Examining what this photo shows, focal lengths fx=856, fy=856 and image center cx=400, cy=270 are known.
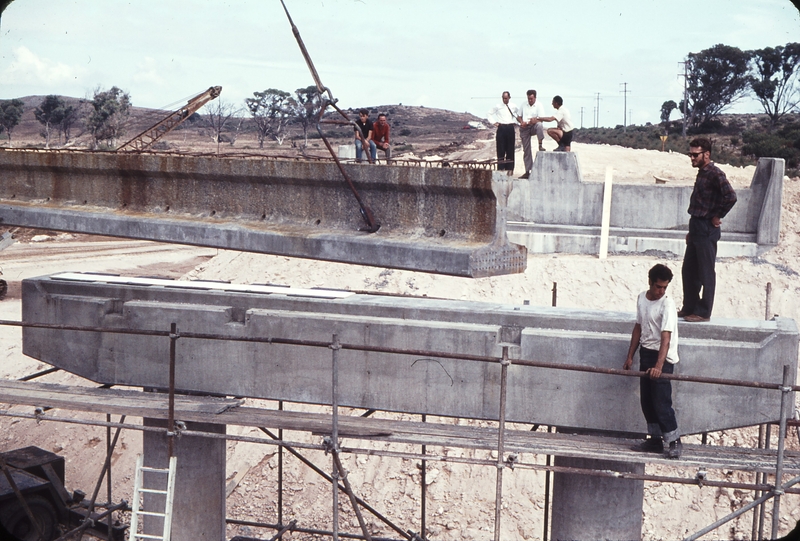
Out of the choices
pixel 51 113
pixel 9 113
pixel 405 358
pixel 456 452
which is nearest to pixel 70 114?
pixel 51 113

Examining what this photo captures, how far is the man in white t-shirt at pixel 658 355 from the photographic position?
22.5ft

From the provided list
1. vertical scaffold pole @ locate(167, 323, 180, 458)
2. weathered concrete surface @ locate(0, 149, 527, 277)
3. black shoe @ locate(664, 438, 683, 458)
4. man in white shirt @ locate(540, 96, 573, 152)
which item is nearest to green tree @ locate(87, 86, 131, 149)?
man in white shirt @ locate(540, 96, 573, 152)

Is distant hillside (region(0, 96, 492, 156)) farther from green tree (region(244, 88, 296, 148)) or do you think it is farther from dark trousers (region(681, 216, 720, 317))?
dark trousers (region(681, 216, 720, 317))

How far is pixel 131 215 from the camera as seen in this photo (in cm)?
963

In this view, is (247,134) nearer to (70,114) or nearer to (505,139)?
(70,114)

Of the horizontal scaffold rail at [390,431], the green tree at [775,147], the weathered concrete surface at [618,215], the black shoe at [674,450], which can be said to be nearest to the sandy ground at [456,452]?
the weathered concrete surface at [618,215]

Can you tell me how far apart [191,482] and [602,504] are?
14.6 feet

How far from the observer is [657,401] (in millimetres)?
7004

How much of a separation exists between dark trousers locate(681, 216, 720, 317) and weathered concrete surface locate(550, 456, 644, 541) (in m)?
1.60

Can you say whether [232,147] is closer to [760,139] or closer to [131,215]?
[760,139]

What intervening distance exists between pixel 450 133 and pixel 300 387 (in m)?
78.7

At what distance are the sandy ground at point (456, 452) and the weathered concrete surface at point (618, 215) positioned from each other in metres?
0.37

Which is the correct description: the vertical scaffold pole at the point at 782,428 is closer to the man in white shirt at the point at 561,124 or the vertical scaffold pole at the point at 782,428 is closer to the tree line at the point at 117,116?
the man in white shirt at the point at 561,124

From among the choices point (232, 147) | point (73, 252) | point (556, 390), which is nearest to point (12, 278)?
point (73, 252)
